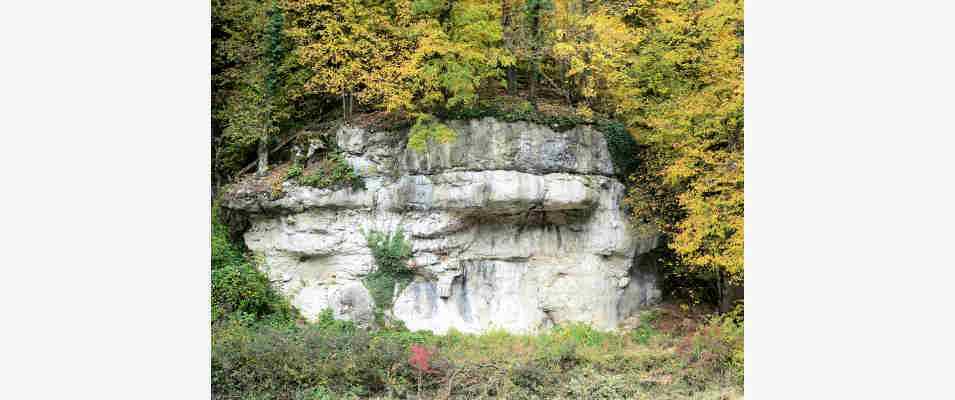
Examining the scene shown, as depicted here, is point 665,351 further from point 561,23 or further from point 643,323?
point 561,23

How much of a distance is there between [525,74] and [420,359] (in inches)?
374

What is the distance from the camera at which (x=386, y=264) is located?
753 inches

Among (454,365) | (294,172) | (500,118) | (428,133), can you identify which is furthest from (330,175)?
(454,365)

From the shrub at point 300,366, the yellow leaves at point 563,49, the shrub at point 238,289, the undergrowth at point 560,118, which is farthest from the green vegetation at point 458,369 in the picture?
the yellow leaves at point 563,49

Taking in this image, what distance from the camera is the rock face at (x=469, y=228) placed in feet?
61.6

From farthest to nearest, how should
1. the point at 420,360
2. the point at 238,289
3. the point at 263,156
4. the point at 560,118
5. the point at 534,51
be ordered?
1. the point at 263,156
2. the point at 534,51
3. the point at 560,118
4. the point at 238,289
5. the point at 420,360

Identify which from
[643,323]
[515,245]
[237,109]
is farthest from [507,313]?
[237,109]

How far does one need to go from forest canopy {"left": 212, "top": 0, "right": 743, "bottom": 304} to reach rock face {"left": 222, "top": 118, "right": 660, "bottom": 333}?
1009mm

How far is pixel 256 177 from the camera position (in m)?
20.1

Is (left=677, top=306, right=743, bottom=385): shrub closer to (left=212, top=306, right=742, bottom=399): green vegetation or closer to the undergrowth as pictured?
(left=212, top=306, right=742, bottom=399): green vegetation

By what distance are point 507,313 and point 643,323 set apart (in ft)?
12.7

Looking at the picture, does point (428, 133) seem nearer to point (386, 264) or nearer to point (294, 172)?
point (386, 264)

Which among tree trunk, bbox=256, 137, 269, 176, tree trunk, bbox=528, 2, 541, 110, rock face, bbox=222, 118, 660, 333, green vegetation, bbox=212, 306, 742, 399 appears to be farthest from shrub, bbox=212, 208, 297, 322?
tree trunk, bbox=528, 2, 541, 110

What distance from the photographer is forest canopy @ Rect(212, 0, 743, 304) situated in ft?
57.0
